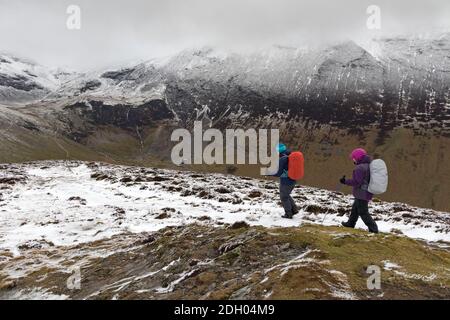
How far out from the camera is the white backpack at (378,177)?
13922 mm

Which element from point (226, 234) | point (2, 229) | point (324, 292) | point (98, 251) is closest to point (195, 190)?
point (2, 229)

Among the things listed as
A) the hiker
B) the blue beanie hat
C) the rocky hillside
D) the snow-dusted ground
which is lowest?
the snow-dusted ground

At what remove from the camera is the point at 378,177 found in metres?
14.0

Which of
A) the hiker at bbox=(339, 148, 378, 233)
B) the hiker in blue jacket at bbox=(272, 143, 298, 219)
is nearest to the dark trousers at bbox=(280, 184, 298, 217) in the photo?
the hiker in blue jacket at bbox=(272, 143, 298, 219)

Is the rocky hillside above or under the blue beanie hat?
under

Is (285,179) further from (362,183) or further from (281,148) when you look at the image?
(362,183)

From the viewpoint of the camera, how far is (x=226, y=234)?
11.7 metres

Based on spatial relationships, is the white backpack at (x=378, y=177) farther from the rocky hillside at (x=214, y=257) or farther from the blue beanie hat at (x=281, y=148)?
the blue beanie hat at (x=281, y=148)

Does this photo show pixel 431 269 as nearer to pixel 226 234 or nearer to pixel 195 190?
pixel 226 234

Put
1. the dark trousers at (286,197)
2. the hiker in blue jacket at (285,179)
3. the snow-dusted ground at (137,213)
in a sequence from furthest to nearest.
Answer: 1. the dark trousers at (286,197)
2. the hiker in blue jacket at (285,179)
3. the snow-dusted ground at (137,213)

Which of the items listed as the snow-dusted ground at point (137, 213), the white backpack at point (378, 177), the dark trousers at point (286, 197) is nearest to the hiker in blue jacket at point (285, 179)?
the dark trousers at point (286, 197)

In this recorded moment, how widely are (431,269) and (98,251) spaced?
9.80 m

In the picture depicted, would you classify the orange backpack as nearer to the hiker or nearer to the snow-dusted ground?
the snow-dusted ground

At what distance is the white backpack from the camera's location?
1392cm
